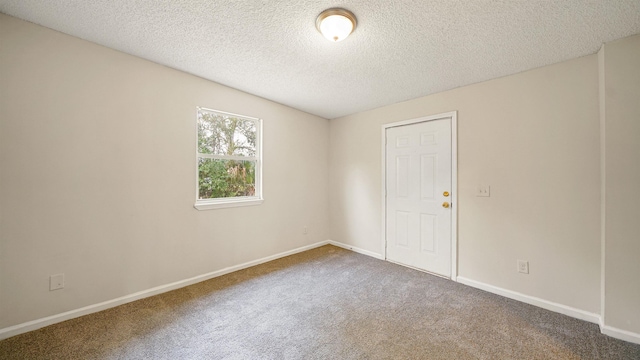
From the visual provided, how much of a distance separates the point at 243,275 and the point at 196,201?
107 cm

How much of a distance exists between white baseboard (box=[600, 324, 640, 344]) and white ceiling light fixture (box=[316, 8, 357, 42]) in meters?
3.05

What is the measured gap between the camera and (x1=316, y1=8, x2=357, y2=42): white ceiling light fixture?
5.33 feet

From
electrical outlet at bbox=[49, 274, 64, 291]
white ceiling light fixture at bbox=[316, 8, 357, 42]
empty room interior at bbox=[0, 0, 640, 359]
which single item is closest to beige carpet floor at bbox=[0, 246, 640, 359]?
empty room interior at bbox=[0, 0, 640, 359]

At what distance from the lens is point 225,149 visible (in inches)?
122

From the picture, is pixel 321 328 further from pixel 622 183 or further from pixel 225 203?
pixel 622 183

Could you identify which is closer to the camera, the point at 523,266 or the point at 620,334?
the point at 620,334

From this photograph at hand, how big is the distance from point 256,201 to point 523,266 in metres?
3.11

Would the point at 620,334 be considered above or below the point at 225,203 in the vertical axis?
below

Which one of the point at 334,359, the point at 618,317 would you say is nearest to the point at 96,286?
the point at 334,359

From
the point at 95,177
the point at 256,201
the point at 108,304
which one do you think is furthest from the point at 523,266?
the point at 95,177

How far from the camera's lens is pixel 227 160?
3111 mm

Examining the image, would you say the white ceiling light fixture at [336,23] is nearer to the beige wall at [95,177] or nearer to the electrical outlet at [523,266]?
the beige wall at [95,177]

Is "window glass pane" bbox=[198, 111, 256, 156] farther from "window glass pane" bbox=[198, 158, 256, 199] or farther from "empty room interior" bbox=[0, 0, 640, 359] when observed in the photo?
"window glass pane" bbox=[198, 158, 256, 199]

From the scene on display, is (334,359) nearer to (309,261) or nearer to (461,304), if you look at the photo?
(461,304)
